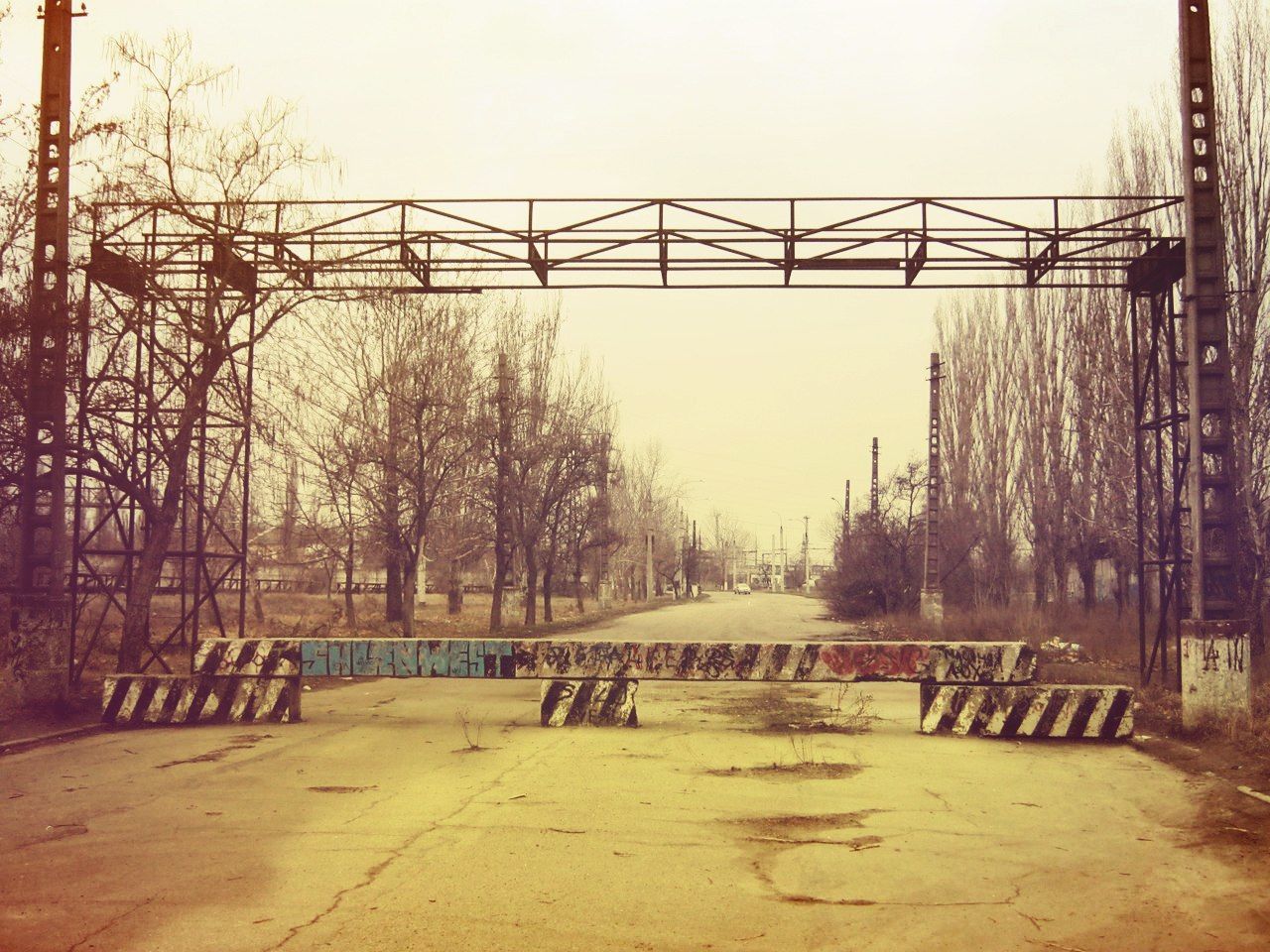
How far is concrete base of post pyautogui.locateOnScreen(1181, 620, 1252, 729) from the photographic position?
1252 cm

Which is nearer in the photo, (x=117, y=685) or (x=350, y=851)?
(x=350, y=851)

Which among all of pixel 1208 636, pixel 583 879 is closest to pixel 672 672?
pixel 1208 636

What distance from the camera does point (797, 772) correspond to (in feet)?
34.0

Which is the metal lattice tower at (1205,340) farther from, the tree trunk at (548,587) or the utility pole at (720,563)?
the utility pole at (720,563)

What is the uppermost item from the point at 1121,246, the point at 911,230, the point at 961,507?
the point at 1121,246

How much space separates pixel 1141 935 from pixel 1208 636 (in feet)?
26.7

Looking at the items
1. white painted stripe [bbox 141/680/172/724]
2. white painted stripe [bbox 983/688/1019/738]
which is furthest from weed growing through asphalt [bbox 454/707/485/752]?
white painted stripe [bbox 983/688/1019/738]

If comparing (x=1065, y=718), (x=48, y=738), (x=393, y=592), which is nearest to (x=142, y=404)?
(x=48, y=738)

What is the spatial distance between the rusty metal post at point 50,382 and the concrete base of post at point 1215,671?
530 inches

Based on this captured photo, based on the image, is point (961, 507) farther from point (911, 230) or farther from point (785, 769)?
point (785, 769)

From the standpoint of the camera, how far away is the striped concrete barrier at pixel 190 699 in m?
13.4

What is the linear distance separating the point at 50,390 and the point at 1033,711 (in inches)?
499

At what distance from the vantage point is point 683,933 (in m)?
5.48

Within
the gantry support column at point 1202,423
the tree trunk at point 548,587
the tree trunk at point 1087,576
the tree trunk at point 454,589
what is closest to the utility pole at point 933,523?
the tree trunk at point 1087,576
